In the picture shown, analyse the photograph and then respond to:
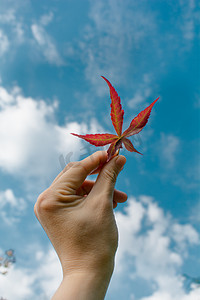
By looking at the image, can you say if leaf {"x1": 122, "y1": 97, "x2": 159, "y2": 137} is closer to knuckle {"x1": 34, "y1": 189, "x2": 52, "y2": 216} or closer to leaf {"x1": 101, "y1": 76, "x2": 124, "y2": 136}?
leaf {"x1": 101, "y1": 76, "x2": 124, "y2": 136}

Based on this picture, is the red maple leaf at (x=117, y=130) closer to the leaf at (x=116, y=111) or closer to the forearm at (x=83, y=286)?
the leaf at (x=116, y=111)

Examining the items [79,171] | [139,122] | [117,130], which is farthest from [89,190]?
[139,122]

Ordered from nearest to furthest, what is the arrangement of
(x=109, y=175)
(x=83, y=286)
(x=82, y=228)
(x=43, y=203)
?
(x=83, y=286) → (x=82, y=228) → (x=43, y=203) → (x=109, y=175)

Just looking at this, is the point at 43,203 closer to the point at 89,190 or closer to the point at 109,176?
the point at 109,176

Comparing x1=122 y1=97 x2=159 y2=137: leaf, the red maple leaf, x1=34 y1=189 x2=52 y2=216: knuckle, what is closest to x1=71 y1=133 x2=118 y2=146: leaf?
the red maple leaf

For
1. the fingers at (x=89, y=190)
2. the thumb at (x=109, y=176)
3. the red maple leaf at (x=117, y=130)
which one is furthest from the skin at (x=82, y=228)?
the fingers at (x=89, y=190)

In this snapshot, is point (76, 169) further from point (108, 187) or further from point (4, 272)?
point (4, 272)
